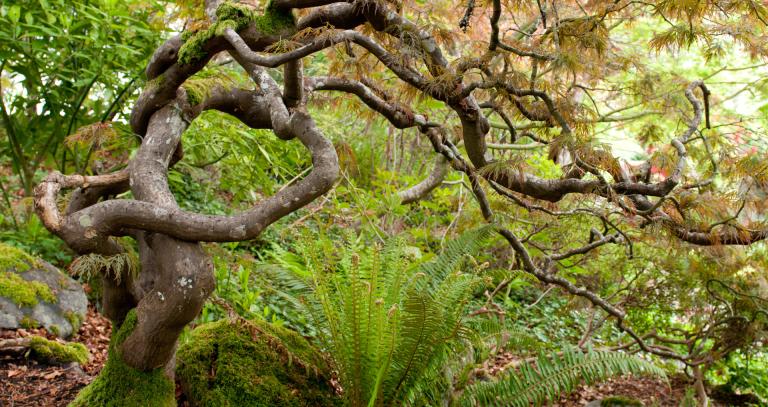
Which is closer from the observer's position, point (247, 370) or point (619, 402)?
point (247, 370)

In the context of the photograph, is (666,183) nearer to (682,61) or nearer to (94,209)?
(94,209)

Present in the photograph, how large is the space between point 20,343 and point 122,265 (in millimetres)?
1220

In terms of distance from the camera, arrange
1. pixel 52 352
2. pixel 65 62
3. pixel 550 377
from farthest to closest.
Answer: pixel 65 62
pixel 52 352
pixel 550 377

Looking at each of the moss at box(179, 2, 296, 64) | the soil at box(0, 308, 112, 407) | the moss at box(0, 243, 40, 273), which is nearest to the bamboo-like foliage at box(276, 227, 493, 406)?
the moss at box(179, 2, 296, 64)

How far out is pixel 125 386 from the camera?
2293 mm

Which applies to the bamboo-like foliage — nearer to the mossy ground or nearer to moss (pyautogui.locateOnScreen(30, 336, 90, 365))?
moss (pyautogui.locateOnScreen(30, 336, 90, 365))

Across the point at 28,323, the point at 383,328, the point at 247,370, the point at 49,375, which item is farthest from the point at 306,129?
the point at 28,323

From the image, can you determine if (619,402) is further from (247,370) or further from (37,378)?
(37,378)

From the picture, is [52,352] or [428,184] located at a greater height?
[428,184]

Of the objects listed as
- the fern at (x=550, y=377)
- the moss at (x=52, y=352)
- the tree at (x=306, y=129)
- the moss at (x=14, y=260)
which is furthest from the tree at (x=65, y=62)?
the fern at (x=550, y=377)

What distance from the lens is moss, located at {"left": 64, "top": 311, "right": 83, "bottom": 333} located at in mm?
3484

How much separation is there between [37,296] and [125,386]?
1529mm

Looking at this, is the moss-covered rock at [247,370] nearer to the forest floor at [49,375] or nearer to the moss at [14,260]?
the forest floor at [49,375]

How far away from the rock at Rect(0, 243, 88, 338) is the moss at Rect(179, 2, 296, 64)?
1.95 m
